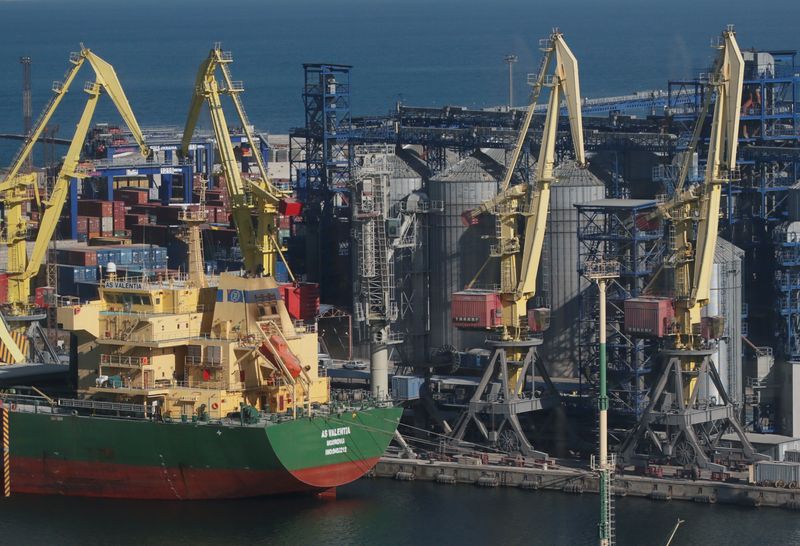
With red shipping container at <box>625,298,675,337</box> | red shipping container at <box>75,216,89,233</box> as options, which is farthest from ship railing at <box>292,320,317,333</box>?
red shipping container at <box>75,216,89,233</box>

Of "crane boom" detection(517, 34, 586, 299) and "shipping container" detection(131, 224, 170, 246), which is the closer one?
"crane boom" detection(517, 34, 586, 299)

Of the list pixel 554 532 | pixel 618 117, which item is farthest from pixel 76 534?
pixel 618 117

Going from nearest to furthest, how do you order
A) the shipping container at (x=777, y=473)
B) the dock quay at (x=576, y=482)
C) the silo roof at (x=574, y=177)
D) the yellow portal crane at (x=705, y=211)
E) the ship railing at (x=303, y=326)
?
the dock quay at (x=576, y=482) < the shipping container at (x=777, y=473) < the yellow portal crane at (x=705, y=211) < the ship railing at (x=303, y=326) < the silo roof at (x=574, y=177)

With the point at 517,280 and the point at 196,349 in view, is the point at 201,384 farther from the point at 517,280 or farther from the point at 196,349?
the point at 517,280

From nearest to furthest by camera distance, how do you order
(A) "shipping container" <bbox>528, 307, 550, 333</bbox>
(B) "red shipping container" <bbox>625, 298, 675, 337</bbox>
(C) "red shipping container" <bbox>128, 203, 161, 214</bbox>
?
(B) "red shipping container" <bbox>625, 298, 675, 337</bbox> < (A) "shipping container" <bbox>528, 307, 550, 333</bbox> < (C) "red shipping container" <bbox>128, 203, 161, 214</bbox>

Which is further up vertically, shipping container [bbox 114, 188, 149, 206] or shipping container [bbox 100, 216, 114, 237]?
shipping container [bbox 114, 188, 149, 206]

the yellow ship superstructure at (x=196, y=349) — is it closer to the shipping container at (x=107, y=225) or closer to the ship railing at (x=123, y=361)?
the ship railing at (x=123, y=361)

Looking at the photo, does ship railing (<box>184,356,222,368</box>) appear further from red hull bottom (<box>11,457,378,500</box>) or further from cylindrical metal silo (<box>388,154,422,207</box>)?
cylindrical metal silo (<box>388,154,422,207</box>)

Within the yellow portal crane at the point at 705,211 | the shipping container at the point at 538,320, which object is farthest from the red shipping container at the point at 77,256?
the yellow portal crane at the point at 705,211
